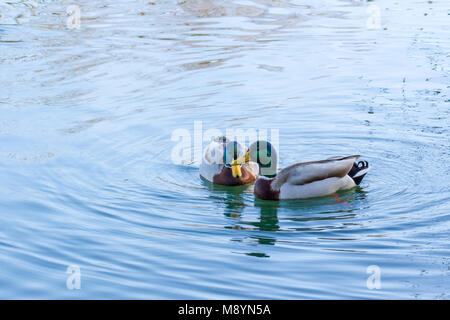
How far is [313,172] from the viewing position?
812cm

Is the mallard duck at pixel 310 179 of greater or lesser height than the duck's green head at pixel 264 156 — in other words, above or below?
below

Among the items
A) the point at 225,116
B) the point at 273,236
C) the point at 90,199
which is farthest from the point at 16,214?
the point at 225,116

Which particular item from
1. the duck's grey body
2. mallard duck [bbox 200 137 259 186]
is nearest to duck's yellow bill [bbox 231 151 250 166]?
mallard duck [bbox 200 137 259 186]

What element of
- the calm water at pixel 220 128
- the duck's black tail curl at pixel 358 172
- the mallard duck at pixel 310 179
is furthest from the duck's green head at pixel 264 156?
the duck's black tail curl at pixel 358 172

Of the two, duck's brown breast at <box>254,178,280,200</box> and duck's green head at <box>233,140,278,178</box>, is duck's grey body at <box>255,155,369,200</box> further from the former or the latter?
duck's green head at <box>233,140,278,178</box>

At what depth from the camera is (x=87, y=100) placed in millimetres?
11734

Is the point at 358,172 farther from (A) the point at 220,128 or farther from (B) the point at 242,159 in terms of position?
(A) the point at 220,128

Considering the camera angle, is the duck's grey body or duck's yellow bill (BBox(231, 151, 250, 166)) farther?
duck's yellow bill (BBox(231, 151, 250, 166))

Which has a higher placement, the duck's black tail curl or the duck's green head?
the duck's green head

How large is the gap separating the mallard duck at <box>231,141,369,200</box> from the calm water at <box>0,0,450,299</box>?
0.11m

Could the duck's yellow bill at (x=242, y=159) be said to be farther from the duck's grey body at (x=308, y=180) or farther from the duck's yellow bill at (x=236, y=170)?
the duck's grey body at (x=308, y=180)

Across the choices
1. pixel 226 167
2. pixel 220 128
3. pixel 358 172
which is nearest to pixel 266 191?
pixel 226 167

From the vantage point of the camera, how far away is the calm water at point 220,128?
6.38m

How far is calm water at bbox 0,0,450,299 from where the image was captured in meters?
6.38
